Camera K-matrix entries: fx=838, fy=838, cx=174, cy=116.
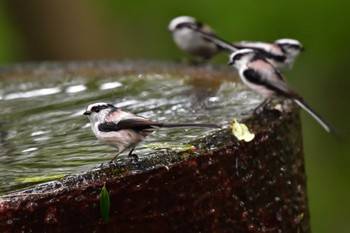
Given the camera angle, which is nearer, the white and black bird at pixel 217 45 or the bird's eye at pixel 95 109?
the bird's eye at pixel 95 109

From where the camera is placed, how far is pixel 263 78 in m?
5.16

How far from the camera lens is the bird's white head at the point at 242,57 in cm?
545

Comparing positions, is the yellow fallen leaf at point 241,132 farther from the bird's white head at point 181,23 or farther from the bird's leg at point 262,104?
the bird's white head at point 181,23

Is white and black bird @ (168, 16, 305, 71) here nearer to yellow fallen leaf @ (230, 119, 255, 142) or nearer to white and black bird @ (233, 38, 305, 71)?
white and black bird @ (233, 38, 305, 71)

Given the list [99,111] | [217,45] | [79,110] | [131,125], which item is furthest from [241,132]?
[217,45]

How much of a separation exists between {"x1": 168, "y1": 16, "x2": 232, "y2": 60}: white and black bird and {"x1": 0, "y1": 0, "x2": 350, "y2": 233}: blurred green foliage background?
233 cm

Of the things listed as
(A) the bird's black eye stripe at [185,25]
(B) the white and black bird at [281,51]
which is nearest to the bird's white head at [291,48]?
(B) the white and black bird at [281,51]

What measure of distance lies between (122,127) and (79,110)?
157 centimetres

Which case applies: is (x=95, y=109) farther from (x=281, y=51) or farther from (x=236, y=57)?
(x=281, y=51)

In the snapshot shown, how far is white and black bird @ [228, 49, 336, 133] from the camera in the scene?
16.4 ft

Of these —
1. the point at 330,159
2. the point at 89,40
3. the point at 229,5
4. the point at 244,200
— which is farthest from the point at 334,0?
the point at 244,200

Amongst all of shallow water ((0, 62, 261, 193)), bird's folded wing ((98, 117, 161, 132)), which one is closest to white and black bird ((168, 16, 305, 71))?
shallow water ((0, 62, 261, 193))

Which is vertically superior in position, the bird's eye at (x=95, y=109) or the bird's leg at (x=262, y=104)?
the bird's eye at (x=95, y=109)

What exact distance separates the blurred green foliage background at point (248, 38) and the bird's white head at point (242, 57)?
452cm
